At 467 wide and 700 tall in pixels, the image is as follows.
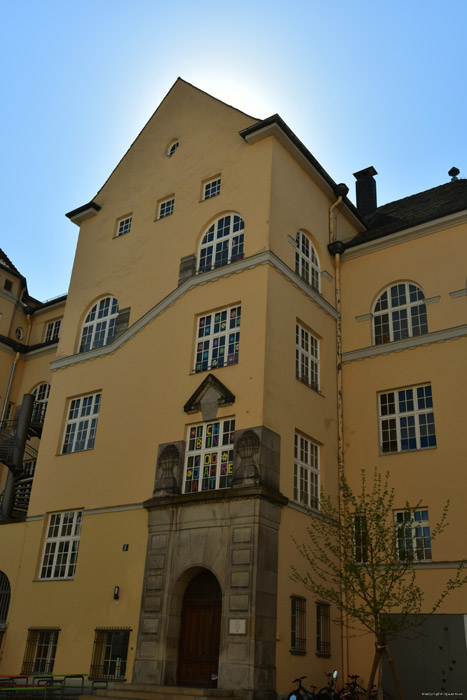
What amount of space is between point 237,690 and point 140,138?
2056cm

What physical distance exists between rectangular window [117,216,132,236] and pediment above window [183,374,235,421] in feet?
30.3

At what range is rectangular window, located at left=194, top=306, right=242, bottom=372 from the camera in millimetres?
19688

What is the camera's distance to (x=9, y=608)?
21.9m

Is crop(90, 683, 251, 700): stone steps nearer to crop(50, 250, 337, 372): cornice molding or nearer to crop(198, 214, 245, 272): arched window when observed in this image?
crop(50, 250, 337, 372): cornice molding

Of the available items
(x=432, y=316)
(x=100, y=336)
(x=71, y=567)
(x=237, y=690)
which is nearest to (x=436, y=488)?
(x=432, y=316)

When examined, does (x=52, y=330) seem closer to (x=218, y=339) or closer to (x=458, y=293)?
(x=218, y=339)

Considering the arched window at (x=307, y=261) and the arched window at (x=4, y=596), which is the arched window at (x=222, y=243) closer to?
the arched window at (x=307, y=261)

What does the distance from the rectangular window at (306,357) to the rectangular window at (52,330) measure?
591 inches

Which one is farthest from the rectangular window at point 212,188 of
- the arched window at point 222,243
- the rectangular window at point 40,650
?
the rectangular window at point 40,650

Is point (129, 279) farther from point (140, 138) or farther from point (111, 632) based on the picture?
point (111, 632)

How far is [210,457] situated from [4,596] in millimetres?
9751

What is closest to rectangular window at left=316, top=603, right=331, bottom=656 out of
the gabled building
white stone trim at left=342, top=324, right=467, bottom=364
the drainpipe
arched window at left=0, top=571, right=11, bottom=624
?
the gabled building

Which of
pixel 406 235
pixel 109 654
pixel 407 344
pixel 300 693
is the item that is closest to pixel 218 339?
pixel 407 344

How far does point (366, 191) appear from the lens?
100ft
